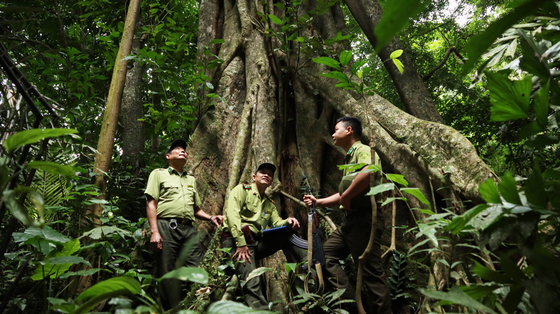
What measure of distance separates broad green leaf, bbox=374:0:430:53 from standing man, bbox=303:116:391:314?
8.67 ft

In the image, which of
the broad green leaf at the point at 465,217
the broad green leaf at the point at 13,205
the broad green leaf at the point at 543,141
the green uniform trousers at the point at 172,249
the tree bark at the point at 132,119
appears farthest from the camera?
the tree bark at the point at 132,119

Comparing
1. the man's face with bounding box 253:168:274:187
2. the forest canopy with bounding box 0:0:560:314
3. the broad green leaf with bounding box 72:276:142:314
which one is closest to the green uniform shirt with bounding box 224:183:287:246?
the man's face with bounding box 253:168:274:187

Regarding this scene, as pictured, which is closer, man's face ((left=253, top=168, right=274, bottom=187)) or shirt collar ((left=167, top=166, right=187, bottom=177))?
man's face ((left=253, top=168, right=274, bottom=187))

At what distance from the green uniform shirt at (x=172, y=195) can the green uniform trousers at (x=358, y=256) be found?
157 centimetres

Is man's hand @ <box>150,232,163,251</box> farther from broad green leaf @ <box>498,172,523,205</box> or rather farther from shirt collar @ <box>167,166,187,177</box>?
broad green leaf @ <box>498,172,523,205</box>

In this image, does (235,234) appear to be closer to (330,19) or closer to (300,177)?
(300,177)

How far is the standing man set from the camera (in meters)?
3.32

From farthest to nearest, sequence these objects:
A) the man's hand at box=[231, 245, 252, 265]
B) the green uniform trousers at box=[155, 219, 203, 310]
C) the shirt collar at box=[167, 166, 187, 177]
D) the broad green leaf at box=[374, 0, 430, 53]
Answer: the shirt collar at box=[167, 166, 187, 177]
the green uniform trousers at box=[155, 219, 203, 310]
the man's hand at box=[231, 245, 252, 265]
the broad green leaf at box=[374, 0, 430, 53]

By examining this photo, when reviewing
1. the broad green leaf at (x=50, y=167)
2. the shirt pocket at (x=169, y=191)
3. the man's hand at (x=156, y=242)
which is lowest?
the man's hand at (x=156, y=242)

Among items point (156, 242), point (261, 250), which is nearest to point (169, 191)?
point (156, 242)

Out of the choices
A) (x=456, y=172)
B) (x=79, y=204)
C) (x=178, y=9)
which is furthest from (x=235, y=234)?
(x=178, y=9)

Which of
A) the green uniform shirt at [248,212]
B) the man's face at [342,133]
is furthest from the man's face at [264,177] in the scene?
the man's face at [342,133]

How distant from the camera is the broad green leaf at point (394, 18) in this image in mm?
555

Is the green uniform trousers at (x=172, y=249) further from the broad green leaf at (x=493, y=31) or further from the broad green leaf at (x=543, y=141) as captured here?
the broad green leaf at (x=493, y=31)
